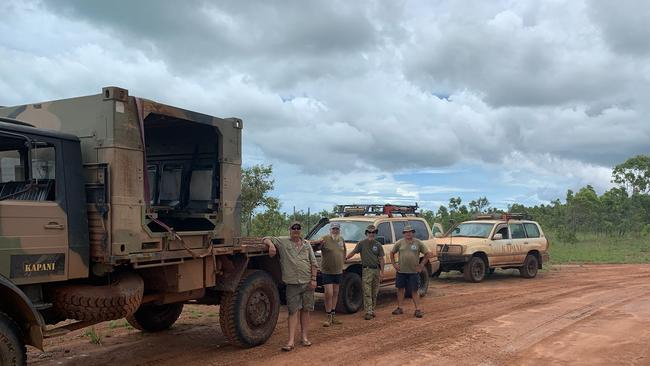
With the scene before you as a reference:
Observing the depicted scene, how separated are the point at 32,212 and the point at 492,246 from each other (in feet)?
41.6

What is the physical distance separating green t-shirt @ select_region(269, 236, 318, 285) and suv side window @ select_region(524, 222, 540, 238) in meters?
11.0

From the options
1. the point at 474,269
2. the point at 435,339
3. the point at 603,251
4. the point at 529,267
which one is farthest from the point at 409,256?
the point at 603,251

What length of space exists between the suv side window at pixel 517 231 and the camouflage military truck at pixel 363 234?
187 inches

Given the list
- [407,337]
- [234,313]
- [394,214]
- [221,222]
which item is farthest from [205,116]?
[394,214]

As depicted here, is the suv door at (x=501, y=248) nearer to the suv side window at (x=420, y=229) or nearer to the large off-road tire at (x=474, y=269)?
the large off-road tire at (x=474, y=269)

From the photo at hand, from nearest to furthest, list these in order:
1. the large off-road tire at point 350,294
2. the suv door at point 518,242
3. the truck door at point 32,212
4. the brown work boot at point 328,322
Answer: the truck door at point 32,212
the brown work boot at point 328,322
the large off-road tire at point 350,294
the suv door at point 518,242

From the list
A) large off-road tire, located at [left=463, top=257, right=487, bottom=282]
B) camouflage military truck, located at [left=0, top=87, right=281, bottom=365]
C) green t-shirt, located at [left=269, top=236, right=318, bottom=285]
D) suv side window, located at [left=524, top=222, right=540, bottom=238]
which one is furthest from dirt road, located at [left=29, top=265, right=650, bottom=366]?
suv side window, located at [left=524, top=222, right=540, bottom=238]

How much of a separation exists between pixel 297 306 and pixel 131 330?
9.10 ft

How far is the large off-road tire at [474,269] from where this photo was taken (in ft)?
48.5

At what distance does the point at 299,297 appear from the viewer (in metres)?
7.44

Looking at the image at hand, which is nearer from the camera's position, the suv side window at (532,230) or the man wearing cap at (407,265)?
the man wearing cap at (407,265)

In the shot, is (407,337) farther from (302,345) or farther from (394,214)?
(394,214)

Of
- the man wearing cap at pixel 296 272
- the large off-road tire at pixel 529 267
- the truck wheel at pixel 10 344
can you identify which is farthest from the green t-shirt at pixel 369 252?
the large off-road tire at pixel 529 267

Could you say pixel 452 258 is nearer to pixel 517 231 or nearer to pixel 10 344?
pixel 517 231
